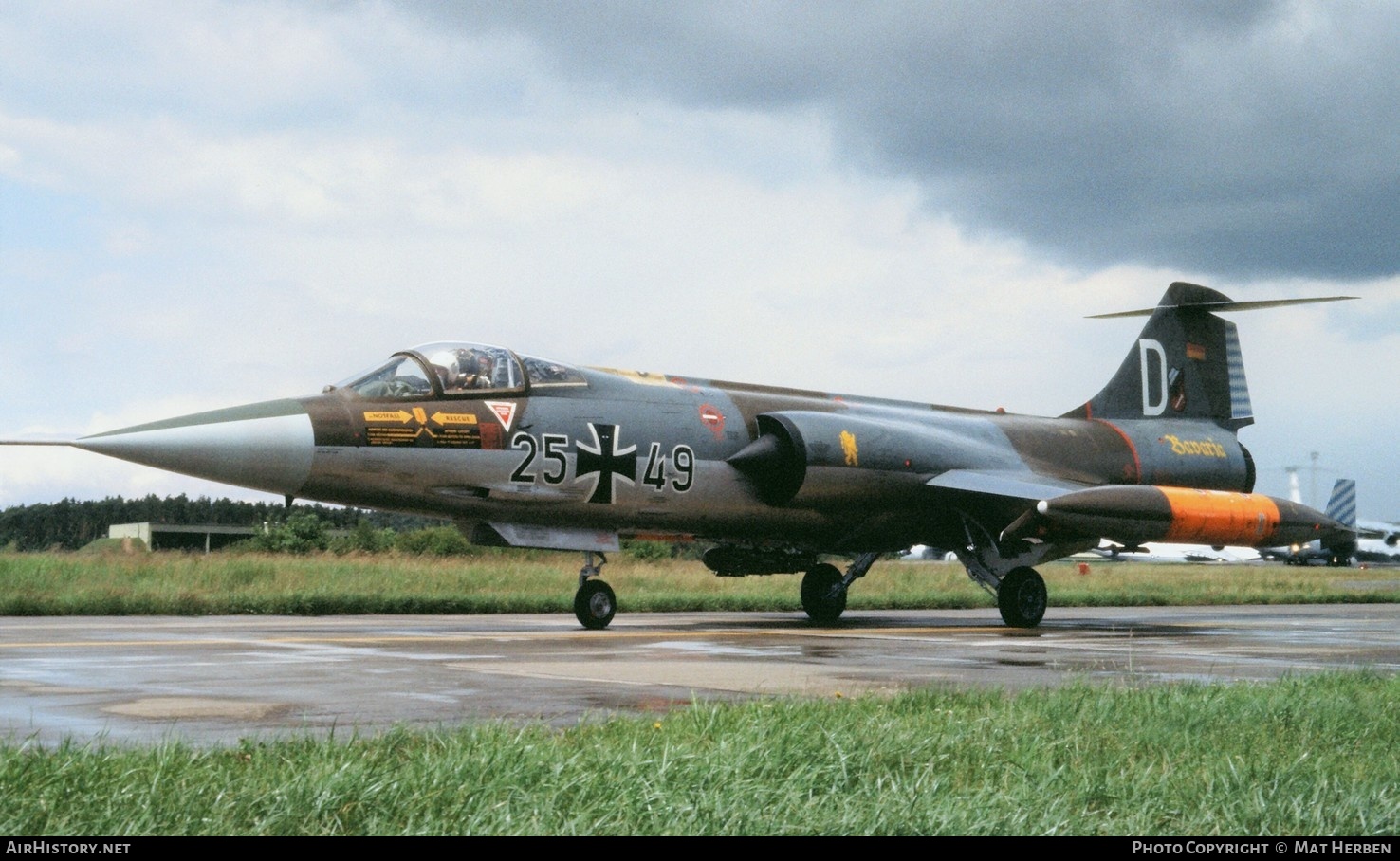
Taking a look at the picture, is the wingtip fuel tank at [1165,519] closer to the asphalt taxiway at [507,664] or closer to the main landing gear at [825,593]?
the asphalt taxiway at [507,664]

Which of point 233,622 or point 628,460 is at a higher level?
point 628,460

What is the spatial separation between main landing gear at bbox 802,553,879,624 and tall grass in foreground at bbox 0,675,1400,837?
476 inches

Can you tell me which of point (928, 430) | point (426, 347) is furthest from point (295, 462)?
point (928, 430)

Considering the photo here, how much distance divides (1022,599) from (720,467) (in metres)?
4.46

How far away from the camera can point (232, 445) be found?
12906mm

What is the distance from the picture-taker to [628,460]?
1552 centimetres

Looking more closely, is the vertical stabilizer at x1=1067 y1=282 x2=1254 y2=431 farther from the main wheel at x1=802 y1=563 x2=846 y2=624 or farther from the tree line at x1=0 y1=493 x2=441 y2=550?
the tree line at x1=0 y1=493 x2=441 y2=550

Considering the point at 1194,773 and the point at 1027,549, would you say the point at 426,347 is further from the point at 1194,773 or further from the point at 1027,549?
the point at 1194,773

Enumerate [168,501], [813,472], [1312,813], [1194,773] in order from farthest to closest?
[168,501], [813,472], [1194,773], [1312,813]

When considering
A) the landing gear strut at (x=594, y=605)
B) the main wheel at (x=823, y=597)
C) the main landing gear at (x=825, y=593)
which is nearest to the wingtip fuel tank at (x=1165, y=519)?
the main landing gear at (x=825, y=593)

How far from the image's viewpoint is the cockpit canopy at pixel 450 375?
46.5 ft

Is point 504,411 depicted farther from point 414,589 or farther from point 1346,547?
A: point 1346,547

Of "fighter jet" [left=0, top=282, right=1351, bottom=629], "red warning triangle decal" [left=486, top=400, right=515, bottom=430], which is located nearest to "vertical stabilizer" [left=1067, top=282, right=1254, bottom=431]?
"fighter jet" [left=0, top=282, right=1351, bottom=629]

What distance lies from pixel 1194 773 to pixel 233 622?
13053mm
